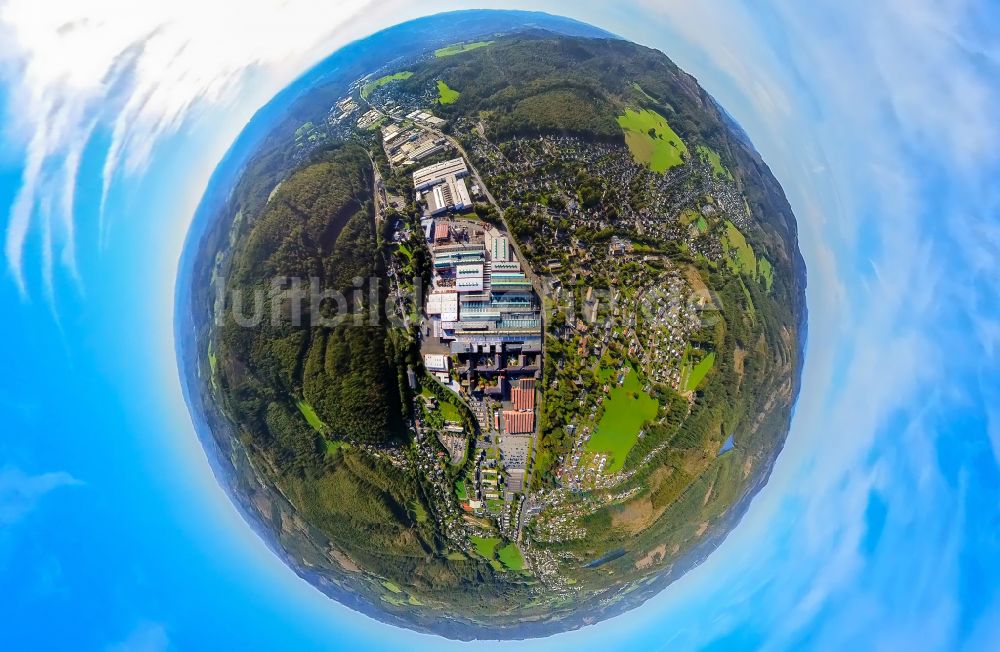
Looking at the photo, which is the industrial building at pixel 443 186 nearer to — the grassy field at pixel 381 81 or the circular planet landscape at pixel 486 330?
the circular planet landscape at pixel 486 330

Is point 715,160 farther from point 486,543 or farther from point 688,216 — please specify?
point 486,543

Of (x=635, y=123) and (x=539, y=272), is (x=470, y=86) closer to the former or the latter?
(x=635, y=123)

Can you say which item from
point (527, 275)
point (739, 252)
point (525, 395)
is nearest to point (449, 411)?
point (525, 395)

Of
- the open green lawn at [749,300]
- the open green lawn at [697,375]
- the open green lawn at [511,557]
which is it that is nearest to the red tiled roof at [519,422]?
the open green lawn at [511,557]

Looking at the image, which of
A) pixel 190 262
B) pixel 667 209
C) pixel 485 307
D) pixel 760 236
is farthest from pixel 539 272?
pixel 190 262

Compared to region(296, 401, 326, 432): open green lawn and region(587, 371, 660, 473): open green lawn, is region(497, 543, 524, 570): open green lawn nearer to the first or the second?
region(587, 371, 660, 473): open green lawn
